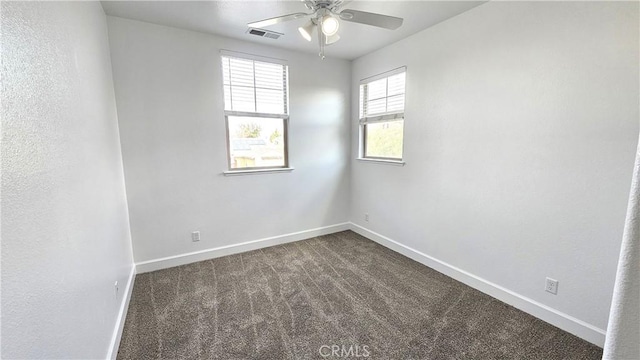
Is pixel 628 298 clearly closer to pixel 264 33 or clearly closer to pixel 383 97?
pixel 264 33

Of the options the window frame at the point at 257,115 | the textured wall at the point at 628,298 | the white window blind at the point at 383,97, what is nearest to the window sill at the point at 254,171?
the window frame at the point at 257,115

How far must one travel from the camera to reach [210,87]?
298cm

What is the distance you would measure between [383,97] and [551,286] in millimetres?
2570

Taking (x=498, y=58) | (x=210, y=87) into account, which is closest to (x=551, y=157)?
(x=498, y=58)

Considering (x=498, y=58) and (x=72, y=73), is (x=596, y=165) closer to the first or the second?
(x=498, y=58)

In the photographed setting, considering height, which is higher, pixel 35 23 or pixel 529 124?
pixel 35 23

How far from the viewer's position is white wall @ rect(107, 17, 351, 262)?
2664mm

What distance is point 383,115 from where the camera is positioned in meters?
3.44

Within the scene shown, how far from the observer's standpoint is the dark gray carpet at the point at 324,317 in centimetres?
182

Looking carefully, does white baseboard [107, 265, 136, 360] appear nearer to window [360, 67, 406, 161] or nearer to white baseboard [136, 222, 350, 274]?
white baseboard [136, 222, 350, 274]

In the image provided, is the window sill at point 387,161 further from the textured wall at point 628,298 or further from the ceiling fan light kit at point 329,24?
the textured wall at point 628,298

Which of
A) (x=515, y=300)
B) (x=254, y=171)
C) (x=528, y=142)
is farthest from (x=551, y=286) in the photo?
(x=254, y=171)

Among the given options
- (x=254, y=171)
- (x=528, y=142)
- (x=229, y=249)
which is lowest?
(x=229, y=249)

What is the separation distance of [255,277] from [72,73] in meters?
2.19
